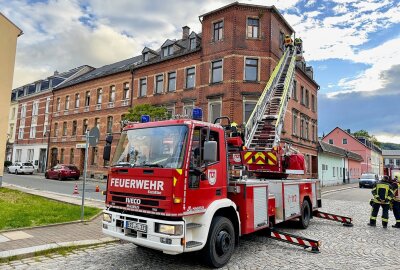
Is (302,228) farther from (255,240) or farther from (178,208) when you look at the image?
(178,208)

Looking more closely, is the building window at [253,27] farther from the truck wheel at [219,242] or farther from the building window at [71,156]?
the building window at [71,156]

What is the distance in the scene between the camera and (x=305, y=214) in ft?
30.7

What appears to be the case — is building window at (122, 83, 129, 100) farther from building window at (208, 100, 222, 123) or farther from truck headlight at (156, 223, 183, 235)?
truck headlight at (156, 223, 183, 235)

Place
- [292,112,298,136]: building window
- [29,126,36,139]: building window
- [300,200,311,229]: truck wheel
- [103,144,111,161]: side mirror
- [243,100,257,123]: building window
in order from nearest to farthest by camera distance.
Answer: [103,144,111,161]: side mirror, [300,200,311,229]: truck wheel, [243,100,257,123]: building window, [292,112,298,136]: building window, [29,126,36,139]: building window

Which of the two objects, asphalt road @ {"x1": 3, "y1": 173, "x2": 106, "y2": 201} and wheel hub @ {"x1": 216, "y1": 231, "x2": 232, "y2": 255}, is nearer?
wheel hub @ {"x1": 216, "y1": 231, "x2": 232, "y2": 255}

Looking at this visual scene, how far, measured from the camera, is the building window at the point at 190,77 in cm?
2484

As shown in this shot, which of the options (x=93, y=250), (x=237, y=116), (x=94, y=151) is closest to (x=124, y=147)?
(x=93, y=250)

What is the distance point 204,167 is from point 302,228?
209 inches

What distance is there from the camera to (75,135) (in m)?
35.1

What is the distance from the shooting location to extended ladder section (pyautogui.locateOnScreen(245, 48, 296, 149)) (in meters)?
11.2

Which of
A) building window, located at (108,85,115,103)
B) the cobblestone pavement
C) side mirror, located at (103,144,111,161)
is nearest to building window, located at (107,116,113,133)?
building window, located at (108,85,115,103)

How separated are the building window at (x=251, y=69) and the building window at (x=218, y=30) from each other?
9.67 feet

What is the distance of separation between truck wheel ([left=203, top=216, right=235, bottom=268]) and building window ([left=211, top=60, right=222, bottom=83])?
59.5ft

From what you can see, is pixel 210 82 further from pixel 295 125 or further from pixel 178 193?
pixel 178 193
